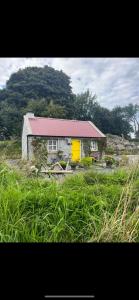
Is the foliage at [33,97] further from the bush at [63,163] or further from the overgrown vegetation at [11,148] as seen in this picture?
the bush at [63,163]

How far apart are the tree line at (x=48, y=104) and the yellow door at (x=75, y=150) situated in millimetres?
147

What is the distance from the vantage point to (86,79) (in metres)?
1.67

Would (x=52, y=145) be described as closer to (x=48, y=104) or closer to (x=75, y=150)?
(x=75, y=150)

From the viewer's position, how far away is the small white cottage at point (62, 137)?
1.66 metres

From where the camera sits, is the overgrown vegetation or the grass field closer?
the grass field

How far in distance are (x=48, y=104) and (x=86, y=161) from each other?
410mm

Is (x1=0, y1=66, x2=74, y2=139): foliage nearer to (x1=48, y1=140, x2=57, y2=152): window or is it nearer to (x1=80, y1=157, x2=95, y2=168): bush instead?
(x1=48, y1=140, x2=57, y2=152): window

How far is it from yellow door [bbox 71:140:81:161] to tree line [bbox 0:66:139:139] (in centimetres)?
Result: 15

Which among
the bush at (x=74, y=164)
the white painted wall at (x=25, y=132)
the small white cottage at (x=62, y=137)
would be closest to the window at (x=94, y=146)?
the small white cottage at (x=62, y=137)

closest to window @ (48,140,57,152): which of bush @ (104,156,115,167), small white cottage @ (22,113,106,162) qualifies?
small white cottage @ (22,113,106,162)

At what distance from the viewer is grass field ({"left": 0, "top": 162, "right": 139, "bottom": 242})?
1532mm
